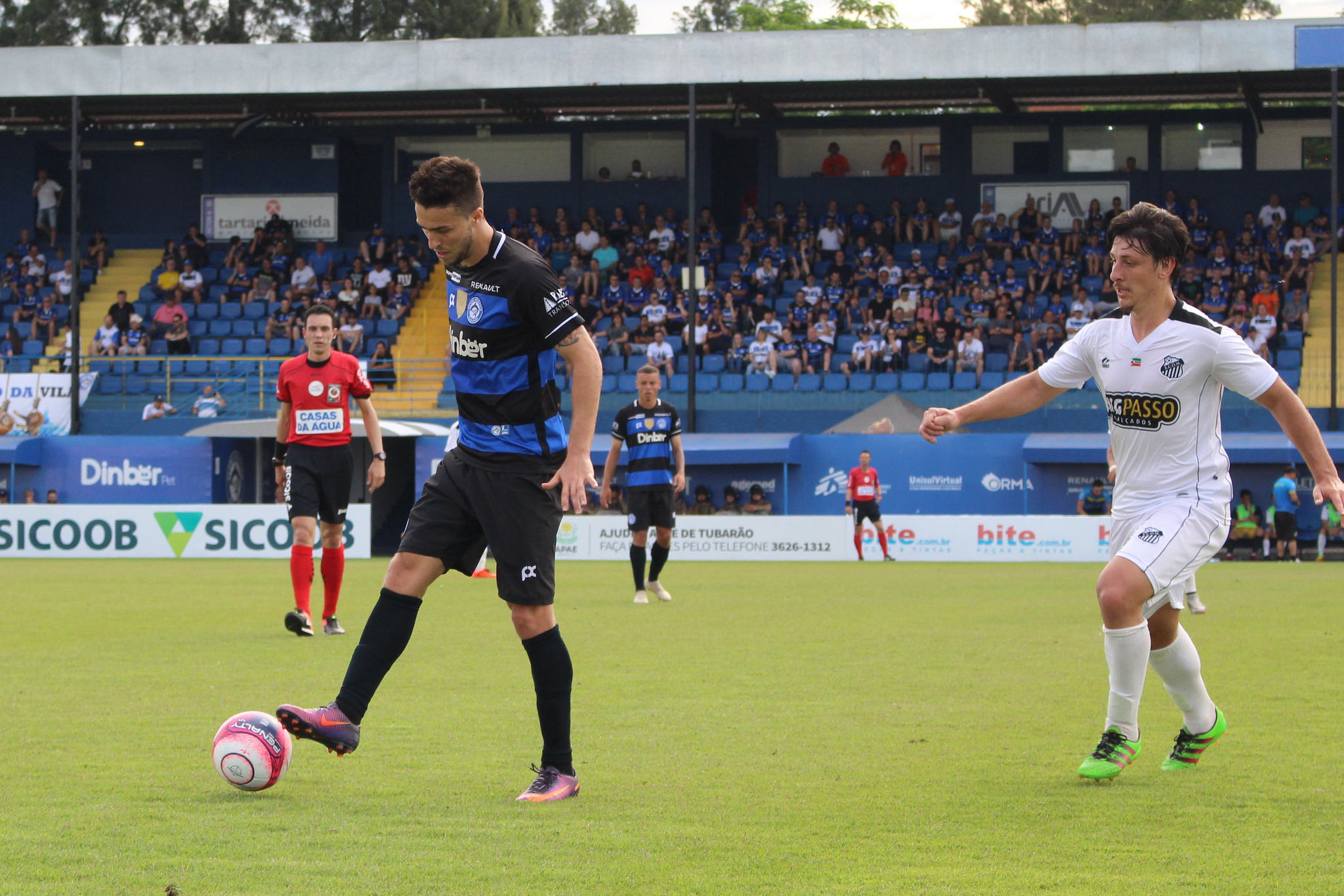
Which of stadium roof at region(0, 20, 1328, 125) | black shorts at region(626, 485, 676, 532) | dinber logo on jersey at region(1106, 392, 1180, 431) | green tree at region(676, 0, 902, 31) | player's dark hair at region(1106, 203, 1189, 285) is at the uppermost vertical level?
green tree at region(676, 0, 902, 31)

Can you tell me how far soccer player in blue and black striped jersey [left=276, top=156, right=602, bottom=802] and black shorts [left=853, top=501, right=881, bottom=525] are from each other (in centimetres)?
1776

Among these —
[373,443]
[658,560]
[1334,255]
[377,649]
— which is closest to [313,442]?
[373,443]

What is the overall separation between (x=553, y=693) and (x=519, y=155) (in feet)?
117

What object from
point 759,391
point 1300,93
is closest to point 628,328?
point 759,391

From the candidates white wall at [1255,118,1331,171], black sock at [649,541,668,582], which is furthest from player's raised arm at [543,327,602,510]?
white wall at [1255,118,1331,171]

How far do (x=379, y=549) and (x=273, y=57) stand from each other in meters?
12.3

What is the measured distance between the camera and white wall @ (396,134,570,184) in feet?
129

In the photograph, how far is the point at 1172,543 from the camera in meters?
5.55

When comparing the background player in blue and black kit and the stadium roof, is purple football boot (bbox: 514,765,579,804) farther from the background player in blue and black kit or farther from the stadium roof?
the stadium roof

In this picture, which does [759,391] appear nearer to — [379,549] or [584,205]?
[379,549]

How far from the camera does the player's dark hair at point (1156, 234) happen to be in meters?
5.63

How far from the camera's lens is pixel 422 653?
31.9 feet

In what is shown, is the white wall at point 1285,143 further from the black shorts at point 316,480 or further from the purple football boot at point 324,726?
the purple football boot at point 324,726

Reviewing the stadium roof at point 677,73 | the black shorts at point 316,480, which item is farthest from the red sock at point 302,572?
the stadium roof at point 677,73
